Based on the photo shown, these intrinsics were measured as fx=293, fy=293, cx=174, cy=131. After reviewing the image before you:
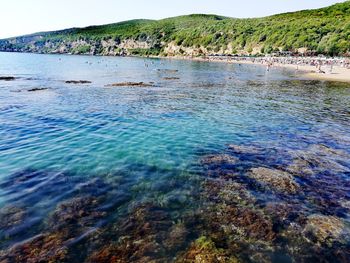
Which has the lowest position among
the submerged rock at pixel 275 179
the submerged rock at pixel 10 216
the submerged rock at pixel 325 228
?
the submerged rock at pixel 275 179

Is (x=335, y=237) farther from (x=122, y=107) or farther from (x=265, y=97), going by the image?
(x=265, y=97)

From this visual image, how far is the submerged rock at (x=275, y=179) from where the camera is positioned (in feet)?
42.1

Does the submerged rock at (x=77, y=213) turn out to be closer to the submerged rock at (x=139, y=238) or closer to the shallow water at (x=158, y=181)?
the shallow water at (x=158, y=181)

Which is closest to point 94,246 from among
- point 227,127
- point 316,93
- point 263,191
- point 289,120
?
point 263,191

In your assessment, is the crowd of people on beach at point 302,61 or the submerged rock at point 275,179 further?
the crowd of people on beach at point 302,61

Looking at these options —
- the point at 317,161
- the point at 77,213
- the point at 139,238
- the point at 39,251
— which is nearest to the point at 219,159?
the point at 317,161

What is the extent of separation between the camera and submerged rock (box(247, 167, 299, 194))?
12.8 m

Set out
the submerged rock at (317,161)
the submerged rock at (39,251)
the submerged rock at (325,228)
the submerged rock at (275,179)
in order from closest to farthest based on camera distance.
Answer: the submerged rock at (39,251)
the submerged rock at (325,228)
the submerged rock at (275,179)
the submerged rock at (317,161)

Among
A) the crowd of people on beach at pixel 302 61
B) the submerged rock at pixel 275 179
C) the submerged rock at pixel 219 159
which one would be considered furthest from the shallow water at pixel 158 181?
the crowd of people on beach at pixel 302 61

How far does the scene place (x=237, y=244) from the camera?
29.3 ft

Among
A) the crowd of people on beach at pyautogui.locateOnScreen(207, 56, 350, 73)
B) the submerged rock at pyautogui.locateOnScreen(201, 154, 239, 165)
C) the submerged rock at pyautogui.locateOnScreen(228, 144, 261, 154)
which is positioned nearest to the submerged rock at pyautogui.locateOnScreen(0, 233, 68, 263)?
the submerged rock at pyautogui.locateOnScreen(201, 154, 239, 165)

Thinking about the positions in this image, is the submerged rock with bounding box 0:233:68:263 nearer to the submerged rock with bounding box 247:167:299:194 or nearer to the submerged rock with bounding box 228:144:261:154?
the submerged rock with bounding box 247:167:299:194

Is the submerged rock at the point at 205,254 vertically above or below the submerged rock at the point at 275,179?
above

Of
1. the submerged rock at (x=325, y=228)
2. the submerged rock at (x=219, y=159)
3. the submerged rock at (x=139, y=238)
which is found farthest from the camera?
the submerged rock at (x=219, y=159)
